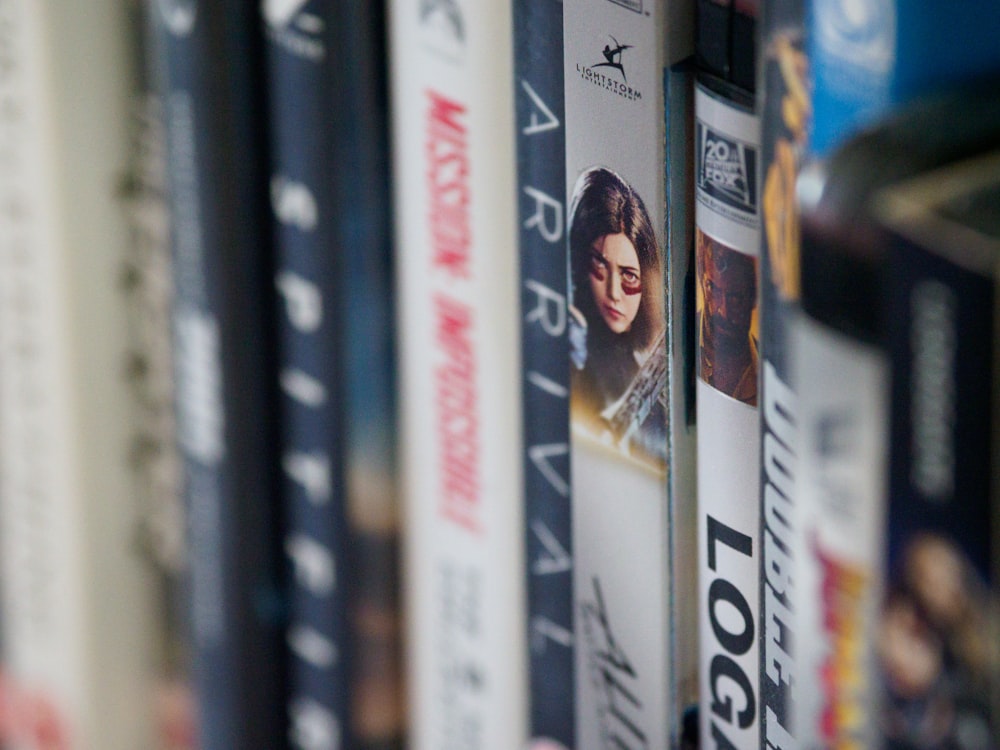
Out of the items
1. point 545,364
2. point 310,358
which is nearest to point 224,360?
point 310,358

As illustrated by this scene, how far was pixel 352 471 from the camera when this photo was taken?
17.1 inches

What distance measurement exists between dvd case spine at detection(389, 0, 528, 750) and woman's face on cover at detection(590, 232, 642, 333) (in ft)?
0.13

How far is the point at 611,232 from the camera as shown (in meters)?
0.32

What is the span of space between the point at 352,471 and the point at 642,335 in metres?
0.15

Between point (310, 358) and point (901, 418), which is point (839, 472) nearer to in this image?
point (901, 418)

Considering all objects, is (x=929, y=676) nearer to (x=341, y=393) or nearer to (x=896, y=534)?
(x=896, y=534)

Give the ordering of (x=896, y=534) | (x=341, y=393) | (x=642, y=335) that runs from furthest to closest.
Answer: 1. (x=341, y=393)
2. (x=642, y=335)
3. (x=896, y=534)

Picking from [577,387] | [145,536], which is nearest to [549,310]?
[577,387]

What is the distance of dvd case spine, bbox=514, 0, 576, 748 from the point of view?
12.8 inches

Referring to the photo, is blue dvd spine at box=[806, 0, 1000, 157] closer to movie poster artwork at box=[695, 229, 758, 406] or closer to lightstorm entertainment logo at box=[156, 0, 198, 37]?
movie poster artwork at box=[695, 229, 758, 406]

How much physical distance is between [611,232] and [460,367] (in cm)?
8

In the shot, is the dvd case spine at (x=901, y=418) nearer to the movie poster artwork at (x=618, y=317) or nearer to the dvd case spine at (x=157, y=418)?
the movie poster artwork at (x=618, y=317)

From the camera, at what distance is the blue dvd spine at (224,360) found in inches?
16.0

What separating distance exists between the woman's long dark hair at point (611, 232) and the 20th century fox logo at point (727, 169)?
22mm
